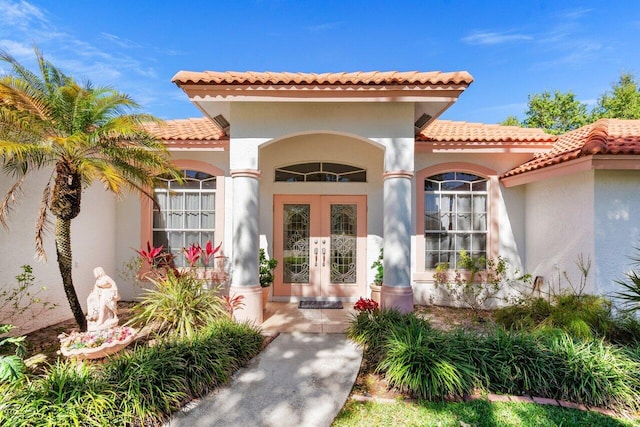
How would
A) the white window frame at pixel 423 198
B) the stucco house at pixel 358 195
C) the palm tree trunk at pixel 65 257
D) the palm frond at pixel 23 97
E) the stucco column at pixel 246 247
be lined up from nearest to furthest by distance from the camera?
1. the palm frond at pixel 23 97
2. the palm tree trunk at pixel 65 257
3. the stucco house at pixel 358 195
4. the stucco column at pixel 246 247
5. the white window frame at pixel 423 198

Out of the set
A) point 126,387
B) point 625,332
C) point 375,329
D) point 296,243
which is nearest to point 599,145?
point 625,332

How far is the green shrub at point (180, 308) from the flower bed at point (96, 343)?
590 millimetres

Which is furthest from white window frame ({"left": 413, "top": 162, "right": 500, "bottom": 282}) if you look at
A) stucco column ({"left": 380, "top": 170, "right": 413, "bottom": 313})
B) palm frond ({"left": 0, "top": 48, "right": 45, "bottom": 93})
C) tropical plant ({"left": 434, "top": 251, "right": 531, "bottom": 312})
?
palm frond ({"left": 0, "top": 48, "right": 45, "bottom": 93})

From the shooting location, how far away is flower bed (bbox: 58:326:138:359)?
14.0 ft

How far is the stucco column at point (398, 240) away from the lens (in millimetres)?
6273

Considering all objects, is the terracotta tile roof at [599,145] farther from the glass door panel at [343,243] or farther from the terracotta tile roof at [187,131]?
the terracotta tile roof at [187,131]

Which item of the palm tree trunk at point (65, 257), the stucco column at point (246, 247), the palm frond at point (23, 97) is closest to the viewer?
the palm frond at point (23, 97)

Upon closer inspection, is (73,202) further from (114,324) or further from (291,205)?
(291,205)

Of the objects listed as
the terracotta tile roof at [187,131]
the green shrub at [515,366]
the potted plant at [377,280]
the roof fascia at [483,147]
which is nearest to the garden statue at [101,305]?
the terracotta tile roof at [187,131]

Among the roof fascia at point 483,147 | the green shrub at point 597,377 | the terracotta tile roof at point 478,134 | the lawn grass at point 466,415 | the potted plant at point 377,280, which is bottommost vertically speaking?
the lawn grass at point 466,415

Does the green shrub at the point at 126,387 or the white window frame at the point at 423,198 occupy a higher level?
the white window frame at the point at 423,198

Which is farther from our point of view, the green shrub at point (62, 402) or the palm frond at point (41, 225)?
the palm frond at point (41, 225)

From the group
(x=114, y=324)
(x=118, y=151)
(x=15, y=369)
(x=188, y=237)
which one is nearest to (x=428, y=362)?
(x=15, y=369)

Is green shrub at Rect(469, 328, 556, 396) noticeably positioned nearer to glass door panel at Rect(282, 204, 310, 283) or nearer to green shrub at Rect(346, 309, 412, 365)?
green shrub at Rect(346, 309, 412, 365)
